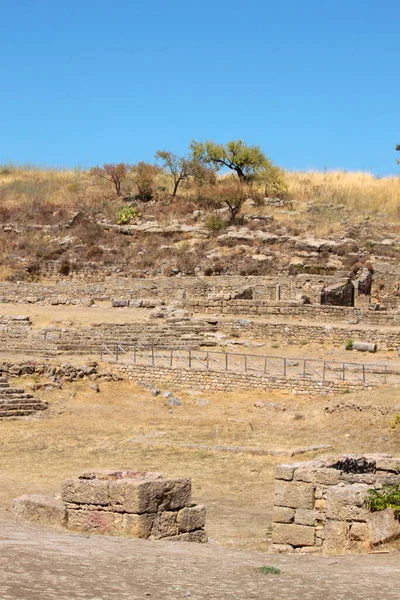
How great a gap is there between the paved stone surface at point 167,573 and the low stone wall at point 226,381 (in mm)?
14974

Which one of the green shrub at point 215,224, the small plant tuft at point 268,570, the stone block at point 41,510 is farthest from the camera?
the green shrub at point 215,224

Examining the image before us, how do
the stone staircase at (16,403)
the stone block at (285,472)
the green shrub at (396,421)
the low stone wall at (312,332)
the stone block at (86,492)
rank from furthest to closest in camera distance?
the low stone wall at (312,332)
the stone staircase at (16,403)
the green shrub at (396,421)
the stone block at (285,472)
the stone block at (86,492)

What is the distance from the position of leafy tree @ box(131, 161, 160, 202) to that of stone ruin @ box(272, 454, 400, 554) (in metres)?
46.7

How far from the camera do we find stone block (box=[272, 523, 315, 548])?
1185cm

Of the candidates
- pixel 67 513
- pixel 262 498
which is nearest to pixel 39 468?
pixel 262 498

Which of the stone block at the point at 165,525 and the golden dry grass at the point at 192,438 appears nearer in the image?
the stone block at the point at 165,525

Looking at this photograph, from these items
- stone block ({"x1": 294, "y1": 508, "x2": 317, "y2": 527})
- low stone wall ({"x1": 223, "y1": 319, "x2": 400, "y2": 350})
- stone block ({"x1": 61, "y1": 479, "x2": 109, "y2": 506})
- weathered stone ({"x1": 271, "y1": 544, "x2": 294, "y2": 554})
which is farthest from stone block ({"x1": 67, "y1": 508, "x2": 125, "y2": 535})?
low stone wall ({"x1": 223, "y1": 319, "x2": 400, "y2": 350})

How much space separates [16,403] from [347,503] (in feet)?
48.2

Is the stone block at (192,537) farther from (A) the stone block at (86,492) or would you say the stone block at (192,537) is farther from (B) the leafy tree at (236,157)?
(B) the leafy tree at (236,157)

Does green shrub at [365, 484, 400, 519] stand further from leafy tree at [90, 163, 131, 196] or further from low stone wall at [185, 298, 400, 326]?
leafy tree at [90, 163, 131, 196]

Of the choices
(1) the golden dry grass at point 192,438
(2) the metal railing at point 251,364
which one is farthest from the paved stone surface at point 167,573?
(2) the metal railing at point 251,364

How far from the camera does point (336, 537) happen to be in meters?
11.4

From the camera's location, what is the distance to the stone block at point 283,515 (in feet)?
39.7

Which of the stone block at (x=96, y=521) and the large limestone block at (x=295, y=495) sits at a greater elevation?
the large limestone block at (x=295, y=495)
